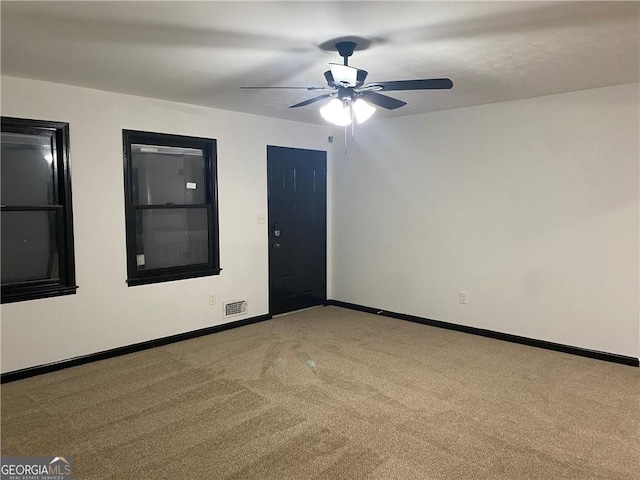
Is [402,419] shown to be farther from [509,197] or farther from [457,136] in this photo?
[457,136]

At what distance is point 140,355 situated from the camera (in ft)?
13.8

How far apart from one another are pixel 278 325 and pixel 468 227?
7.47 feet

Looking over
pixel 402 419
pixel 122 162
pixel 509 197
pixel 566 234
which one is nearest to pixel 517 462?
pixel 402 419

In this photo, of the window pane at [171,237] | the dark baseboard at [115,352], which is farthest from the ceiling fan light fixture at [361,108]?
the dark baseboard at [115,352]

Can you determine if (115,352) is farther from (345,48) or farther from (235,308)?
(345,48)

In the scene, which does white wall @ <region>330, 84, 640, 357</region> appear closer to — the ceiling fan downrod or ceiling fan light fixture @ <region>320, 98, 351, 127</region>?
ceiling fan light fixture @ <region>320, 98, 351, 127</region>

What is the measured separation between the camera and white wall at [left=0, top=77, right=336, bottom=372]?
370 cm

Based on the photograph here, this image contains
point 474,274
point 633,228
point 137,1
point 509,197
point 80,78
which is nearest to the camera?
point 137,1

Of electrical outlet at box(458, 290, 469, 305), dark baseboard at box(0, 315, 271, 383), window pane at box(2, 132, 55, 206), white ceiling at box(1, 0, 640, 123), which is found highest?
white ceiling at box(1, 0, 640, 123)

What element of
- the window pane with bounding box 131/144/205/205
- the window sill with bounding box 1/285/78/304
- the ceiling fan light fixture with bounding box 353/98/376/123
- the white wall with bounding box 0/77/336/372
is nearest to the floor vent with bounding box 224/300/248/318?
the white wall with bounding box 0/77/336/372

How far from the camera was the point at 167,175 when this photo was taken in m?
4.60

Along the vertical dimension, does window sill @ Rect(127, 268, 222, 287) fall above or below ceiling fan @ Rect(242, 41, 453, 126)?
below

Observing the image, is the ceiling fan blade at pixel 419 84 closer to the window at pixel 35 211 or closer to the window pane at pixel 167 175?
the window pane at pixel 167 175

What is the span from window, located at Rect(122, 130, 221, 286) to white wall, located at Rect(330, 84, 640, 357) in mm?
1833
